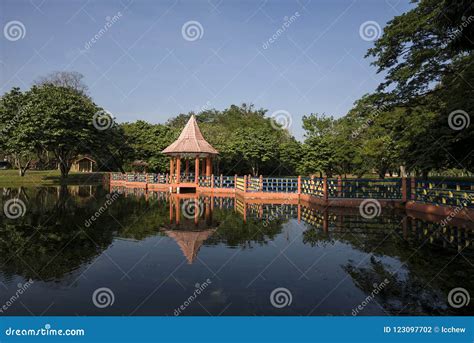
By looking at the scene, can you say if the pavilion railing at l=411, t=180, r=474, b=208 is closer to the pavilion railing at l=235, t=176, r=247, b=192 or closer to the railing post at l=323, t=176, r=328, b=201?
the railing post at l=323, t=176, r=328, b=201

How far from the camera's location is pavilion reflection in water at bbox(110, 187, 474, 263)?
30.0 ft

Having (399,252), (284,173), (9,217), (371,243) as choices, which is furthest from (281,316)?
(284,173)

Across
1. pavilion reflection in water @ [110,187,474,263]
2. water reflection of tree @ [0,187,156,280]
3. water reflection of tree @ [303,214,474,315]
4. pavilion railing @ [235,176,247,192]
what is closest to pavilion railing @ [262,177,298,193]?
pavilion railing @ [235,176,247,192]

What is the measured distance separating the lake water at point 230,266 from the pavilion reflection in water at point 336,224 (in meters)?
0.05

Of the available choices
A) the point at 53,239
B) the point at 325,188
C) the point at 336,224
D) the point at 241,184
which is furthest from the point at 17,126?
the point at 336,224

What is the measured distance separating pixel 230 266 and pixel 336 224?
5992 mm

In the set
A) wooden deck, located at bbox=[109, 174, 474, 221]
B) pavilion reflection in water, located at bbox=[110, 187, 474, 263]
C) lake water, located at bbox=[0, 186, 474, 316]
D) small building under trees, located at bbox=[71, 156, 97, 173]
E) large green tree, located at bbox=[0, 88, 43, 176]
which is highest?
large green tree, located at bbox=[0, 88, 43, 176]

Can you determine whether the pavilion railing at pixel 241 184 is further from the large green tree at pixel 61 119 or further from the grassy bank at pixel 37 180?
the grassy bank at pixel 37 180

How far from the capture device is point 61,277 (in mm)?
6176

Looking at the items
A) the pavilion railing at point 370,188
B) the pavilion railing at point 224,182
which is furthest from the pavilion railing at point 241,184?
the pavilion railing at point 224,182

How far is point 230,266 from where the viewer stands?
22.8 feet

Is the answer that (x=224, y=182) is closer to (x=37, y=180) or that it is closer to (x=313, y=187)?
(x=313, y=187)

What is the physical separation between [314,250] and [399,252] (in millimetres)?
1786

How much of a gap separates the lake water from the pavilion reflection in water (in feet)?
0.18
